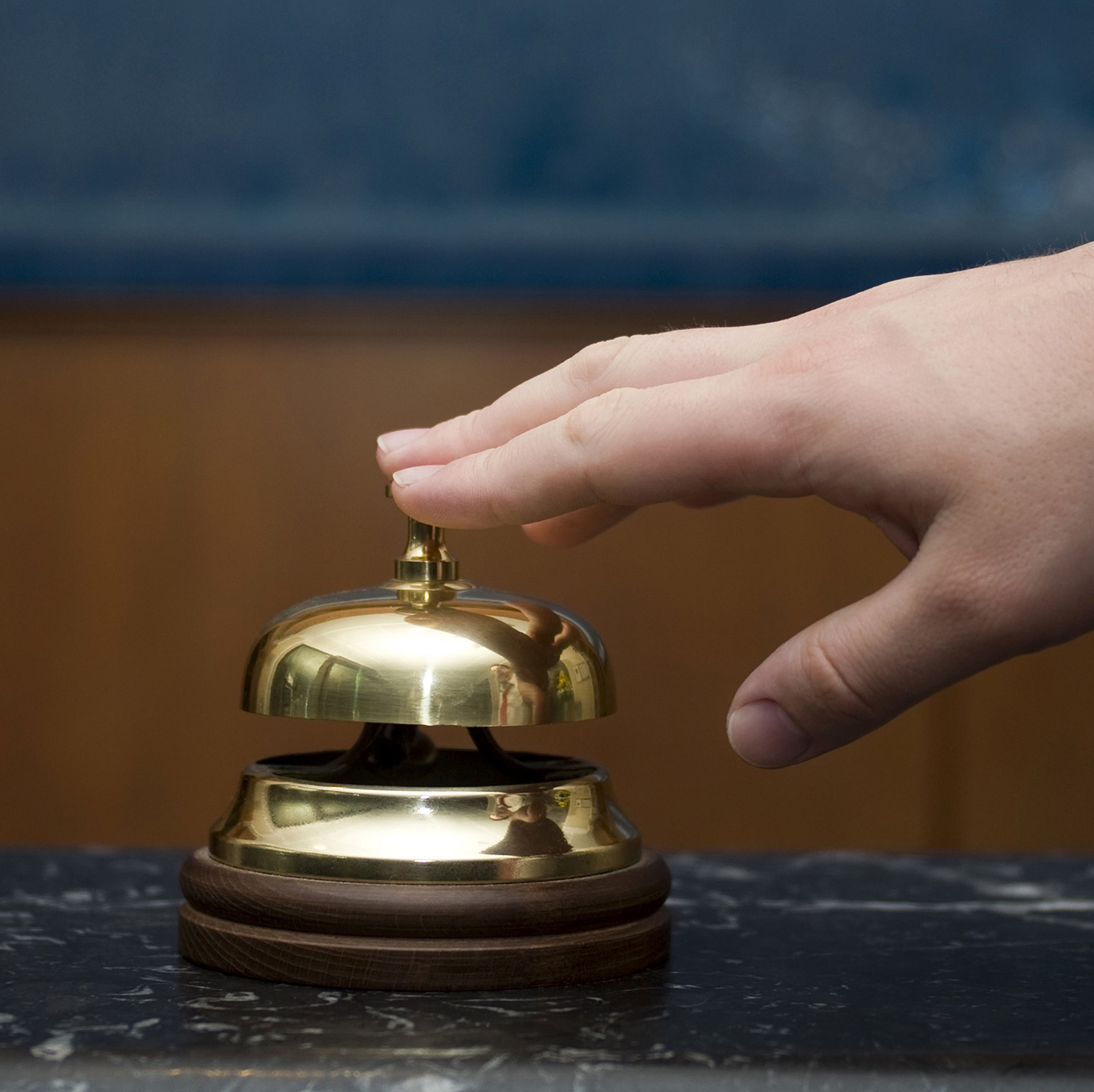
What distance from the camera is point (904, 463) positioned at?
0.49 m

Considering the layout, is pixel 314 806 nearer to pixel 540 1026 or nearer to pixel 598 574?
pixel 540 1026

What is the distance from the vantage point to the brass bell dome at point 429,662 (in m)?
0.56

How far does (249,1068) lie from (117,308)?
1288 mm

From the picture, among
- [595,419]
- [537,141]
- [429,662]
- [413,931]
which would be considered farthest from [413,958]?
[537,141]

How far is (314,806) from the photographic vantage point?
570 millimetres

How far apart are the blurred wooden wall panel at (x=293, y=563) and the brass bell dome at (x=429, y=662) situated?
0.99 metres

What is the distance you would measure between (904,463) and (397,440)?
284 millimetres

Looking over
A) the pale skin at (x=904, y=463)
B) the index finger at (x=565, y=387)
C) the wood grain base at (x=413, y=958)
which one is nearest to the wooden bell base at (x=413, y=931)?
the wood grain base at (x=413, y=958)

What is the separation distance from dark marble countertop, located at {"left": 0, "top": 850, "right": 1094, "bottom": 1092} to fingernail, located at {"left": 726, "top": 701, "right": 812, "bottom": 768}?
103 mm

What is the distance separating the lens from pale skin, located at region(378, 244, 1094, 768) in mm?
473

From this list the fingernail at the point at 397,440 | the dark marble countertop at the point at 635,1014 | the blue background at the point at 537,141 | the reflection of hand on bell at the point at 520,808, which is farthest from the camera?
the blue background at the point at 537,141

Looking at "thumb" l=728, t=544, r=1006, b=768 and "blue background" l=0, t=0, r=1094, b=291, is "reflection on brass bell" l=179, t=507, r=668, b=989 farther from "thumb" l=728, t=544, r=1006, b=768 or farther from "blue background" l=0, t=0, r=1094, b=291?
"blue background" l=0, t=0, r=1094, b=291

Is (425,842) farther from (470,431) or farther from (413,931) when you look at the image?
(470,431)

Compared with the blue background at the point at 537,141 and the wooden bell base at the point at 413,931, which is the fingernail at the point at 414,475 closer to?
the wooden bell base at the point at 413,931
